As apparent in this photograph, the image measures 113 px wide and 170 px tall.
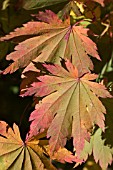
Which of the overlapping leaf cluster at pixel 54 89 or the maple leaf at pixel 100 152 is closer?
the overlapping leaf cluster at pixel 54 89

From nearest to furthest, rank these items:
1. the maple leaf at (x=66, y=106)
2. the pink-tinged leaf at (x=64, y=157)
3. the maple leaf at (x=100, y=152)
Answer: the maple leaf at (x=66, y=106) < the pink-tinged leaf at (x=64, y=157) < the maple leaf at (x=100, y=152)

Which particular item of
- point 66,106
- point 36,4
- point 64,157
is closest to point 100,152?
point 64,157

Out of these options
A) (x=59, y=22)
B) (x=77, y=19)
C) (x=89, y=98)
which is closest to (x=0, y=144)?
(x=89, y=98)

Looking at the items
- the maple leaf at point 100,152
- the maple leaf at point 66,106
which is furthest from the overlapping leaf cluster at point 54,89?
the maple leaf at point 100,152

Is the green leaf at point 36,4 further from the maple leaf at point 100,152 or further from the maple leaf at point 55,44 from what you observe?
the maple leaf at point 100,152

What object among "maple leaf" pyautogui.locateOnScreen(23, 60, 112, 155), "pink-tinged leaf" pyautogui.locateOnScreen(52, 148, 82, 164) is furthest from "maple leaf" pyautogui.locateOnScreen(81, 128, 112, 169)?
"maple leaf" pyautogui.locateOnScreen(23, 60, 112, 155)

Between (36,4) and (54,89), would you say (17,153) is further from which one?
(36,4)

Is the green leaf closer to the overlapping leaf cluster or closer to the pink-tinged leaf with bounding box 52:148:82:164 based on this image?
the overlapping leaf cluster
